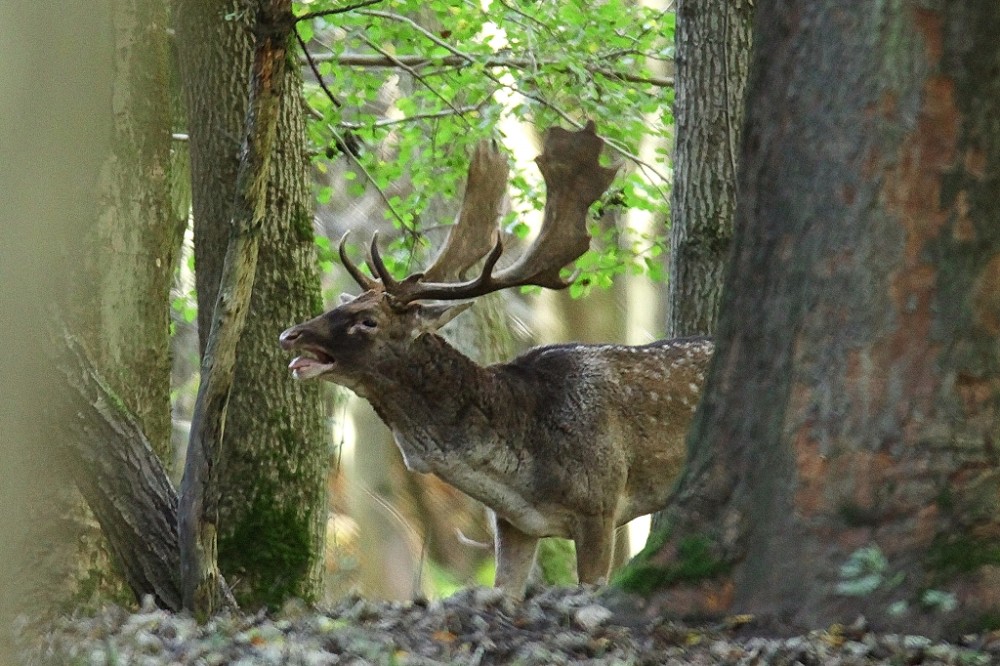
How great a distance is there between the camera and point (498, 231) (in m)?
9.30

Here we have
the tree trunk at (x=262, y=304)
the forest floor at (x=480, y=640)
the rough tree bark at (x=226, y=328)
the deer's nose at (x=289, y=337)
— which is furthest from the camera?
the tree trunk at (x=262, y=304)

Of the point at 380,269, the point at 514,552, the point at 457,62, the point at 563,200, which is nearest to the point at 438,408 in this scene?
the point at 380,269

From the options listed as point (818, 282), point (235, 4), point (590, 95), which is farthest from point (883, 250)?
point (590, 95)

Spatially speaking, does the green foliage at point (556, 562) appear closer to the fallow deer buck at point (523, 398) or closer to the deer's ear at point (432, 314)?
the fallow deer buck at point (523, 398)

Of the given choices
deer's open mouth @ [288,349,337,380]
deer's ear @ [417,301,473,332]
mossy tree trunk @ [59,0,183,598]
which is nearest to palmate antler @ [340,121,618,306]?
deer's ear @ [417,301,473,332]

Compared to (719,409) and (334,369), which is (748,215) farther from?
(334,369)

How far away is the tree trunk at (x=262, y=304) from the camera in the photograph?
29.9 ft

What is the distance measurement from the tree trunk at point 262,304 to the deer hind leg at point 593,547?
1645 millimetres

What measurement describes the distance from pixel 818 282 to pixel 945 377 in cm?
57

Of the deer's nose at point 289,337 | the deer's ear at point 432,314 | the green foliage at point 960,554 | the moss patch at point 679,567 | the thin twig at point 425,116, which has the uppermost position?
the thin twig at point 425,116

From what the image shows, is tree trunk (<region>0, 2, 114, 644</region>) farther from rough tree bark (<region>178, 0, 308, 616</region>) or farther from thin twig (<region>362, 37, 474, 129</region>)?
thin twig (<region>362, 37, 474, 129</region>)

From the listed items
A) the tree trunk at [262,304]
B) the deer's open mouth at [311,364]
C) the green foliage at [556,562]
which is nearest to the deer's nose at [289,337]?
the deer's open mouth at [311,364]

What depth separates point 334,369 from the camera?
9.05 m

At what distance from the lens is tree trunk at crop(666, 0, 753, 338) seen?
32.4ft
